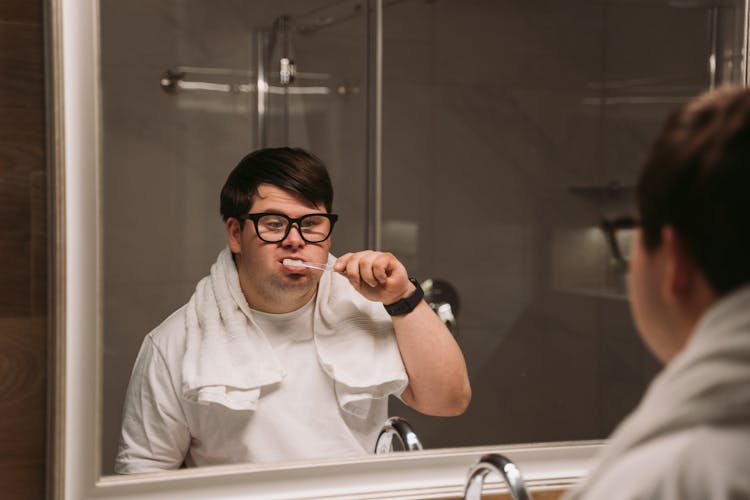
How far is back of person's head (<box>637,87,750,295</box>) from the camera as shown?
564 mm

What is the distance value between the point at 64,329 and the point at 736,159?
83 centimetres

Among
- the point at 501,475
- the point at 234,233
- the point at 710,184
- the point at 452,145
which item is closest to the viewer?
the point at 710,184

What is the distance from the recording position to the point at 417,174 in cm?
127

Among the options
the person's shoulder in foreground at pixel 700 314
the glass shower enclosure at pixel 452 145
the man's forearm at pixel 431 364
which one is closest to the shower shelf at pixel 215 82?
the glass shower enclosure at pixel 452 145

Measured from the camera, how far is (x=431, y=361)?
127 centimetres

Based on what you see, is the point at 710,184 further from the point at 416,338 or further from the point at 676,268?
the point at 416,338

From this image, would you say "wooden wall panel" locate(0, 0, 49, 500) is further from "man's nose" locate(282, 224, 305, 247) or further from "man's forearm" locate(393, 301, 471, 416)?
"man's forearm" locate(393, 301, 471, 416)

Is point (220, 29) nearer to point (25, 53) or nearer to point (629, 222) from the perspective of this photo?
point (25, 53)

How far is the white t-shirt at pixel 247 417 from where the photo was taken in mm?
1142

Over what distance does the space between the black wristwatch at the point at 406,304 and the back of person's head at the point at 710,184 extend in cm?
67

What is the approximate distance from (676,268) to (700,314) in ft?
0.13

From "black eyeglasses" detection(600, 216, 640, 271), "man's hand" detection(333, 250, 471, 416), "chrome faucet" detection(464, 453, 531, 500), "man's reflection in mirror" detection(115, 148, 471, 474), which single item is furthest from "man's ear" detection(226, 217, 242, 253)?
"black eyeglasses" detection(600, 216, 640, 271)

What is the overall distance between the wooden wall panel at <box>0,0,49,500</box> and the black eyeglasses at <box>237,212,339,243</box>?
10.8 inches

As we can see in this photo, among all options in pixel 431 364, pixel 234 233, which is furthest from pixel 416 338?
pixel 234 233
